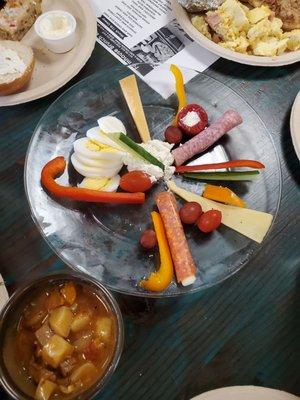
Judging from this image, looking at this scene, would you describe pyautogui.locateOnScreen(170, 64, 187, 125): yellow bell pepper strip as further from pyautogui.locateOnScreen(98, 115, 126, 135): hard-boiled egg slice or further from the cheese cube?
the cheese cube

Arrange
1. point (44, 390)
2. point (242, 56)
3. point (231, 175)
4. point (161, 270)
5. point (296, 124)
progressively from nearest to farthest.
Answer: point (44, 390) → point (161, 270) → point (231, 175) → point (296, 124) → point (242, 56)

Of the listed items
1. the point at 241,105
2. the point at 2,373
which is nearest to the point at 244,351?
the point at 2,373

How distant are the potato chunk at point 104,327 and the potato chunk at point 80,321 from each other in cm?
2

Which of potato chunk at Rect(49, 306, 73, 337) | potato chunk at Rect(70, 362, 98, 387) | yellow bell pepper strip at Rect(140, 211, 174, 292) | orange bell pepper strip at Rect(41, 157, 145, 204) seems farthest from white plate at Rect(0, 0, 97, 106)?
potato chunk at Rect(70, 362, 98, 387)

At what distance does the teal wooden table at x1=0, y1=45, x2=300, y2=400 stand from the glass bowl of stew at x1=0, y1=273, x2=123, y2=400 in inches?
5.0

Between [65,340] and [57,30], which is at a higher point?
[57,30]

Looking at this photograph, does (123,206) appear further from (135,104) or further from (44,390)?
(44,390)

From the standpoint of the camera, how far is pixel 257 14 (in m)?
1.50

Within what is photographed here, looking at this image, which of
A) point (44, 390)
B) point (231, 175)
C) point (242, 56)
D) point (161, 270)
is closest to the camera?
point (44, 390)

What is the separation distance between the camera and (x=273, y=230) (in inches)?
48.8

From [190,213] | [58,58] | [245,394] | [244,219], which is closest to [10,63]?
A: [58,58]

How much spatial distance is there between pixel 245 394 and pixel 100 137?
2.30ft

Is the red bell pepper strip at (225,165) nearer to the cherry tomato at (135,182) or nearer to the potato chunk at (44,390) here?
the cherry tomato at (135,182)

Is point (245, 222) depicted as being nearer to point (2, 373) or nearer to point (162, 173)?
point (162, 173)
